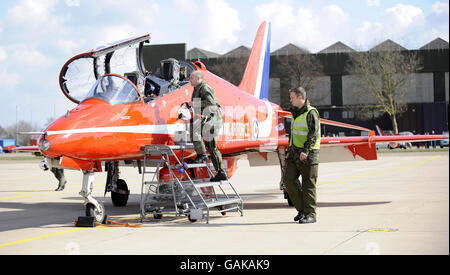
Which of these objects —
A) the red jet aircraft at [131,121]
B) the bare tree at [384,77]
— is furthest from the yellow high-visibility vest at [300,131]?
the bare tree at [384,77]

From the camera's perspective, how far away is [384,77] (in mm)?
71188

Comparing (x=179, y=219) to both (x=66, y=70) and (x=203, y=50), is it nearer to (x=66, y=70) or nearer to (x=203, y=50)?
(x=66, y=70)

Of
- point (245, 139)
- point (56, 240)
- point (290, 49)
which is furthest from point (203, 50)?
point (56, 240)

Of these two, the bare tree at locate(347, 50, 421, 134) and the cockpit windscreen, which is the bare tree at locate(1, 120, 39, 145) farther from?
the cockpit windscreen

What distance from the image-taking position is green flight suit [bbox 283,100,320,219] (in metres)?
9.38

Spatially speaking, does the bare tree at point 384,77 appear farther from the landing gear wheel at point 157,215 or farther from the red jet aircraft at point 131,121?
the landing gear wheel at point 157,215

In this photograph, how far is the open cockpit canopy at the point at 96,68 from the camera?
1134 cm

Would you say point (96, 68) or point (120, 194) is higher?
point (96, 68)

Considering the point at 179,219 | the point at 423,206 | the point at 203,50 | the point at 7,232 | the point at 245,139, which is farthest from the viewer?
the point at 203,50

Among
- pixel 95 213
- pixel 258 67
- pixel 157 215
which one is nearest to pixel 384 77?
pixel 258 67

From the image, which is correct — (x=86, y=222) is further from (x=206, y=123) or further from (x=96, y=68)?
(x=96, y=68)

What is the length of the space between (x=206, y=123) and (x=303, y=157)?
1948mm

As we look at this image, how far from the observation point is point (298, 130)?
960 cm

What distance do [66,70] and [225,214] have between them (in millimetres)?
4272
